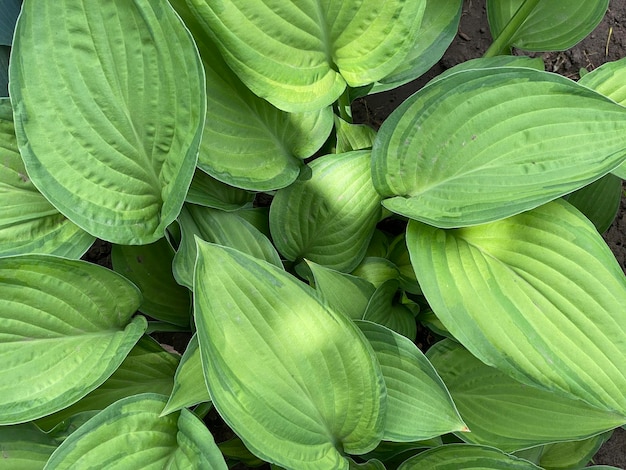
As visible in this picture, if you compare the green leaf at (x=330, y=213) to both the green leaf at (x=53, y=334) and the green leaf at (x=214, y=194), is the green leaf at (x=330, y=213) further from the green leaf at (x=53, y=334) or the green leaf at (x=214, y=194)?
the green leaf at (x=53, y=334)

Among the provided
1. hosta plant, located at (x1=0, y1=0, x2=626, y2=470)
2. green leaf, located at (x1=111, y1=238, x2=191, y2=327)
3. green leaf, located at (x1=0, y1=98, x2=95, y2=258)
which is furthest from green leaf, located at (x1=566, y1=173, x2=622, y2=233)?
green leaf, located at (x1=0, y1=98, x2=95, y2=258)

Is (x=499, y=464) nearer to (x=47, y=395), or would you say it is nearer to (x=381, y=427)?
(x=381, y=427)

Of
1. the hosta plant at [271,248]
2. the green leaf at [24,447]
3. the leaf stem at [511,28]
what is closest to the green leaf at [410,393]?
the hosta plant at [271,248]

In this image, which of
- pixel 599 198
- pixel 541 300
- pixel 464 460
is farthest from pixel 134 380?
pixel 599 198

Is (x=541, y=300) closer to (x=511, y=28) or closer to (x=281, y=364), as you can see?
(x=281, y=364)

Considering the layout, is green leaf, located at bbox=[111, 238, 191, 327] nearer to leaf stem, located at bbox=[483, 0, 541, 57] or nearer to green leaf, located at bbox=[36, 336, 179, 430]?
green leaf, located at bbox=[36, 336, 179, 430]

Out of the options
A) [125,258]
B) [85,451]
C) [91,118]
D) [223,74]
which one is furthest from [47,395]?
[223,74]
